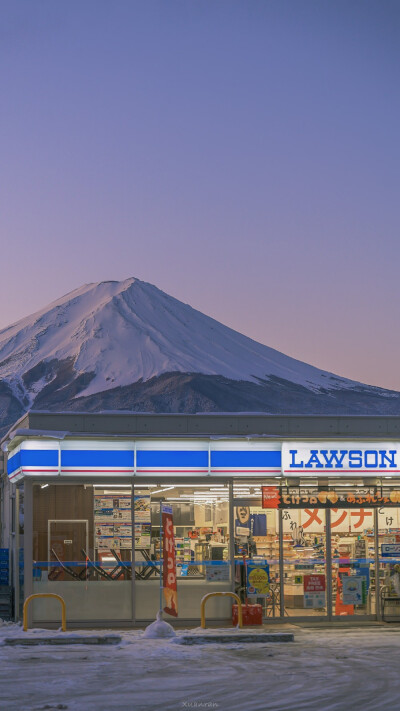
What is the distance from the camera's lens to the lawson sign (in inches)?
804

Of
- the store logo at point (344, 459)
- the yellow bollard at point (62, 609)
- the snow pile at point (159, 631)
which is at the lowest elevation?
the snow pile at point (159, 631)

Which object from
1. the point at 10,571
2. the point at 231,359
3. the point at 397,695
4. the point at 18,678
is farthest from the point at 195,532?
the point at 231,359

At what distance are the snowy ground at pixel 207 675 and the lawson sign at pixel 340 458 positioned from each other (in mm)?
3510

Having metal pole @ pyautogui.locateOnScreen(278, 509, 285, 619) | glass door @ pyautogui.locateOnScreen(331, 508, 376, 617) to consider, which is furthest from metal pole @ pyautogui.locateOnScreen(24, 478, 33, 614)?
glass door @ pyautogui.locateOnScreen(331, 508, 376, 617)

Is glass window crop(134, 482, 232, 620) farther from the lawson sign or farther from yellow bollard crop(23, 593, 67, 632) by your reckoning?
yellow bollard crop(23, 593, 67, 632)

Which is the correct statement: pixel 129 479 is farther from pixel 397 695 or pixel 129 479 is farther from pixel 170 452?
pixel 397 695

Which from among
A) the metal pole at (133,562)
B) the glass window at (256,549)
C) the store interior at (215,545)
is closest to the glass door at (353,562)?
the store interior at (215,545)

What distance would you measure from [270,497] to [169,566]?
277 centimetres

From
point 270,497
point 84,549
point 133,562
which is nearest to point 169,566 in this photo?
point 133,562

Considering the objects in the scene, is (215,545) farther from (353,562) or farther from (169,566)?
(353,562)

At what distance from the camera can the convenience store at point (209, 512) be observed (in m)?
19.7

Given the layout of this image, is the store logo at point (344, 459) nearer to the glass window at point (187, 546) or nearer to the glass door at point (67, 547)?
the glass window at point (187, 546)

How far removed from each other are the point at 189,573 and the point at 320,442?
355 cm

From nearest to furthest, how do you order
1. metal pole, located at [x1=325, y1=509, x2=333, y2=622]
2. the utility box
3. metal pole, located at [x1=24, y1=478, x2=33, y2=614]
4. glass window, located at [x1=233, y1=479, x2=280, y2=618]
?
1. metal pole, located at [x1=24, y1=478, x2=33, y2=614]
2. the utility box
3. glass window, located at [x1=233, y1=479, x2=280, y2=618]
4. metal pole, located at [x1=325, y1=509, x2=333, y2=622]
